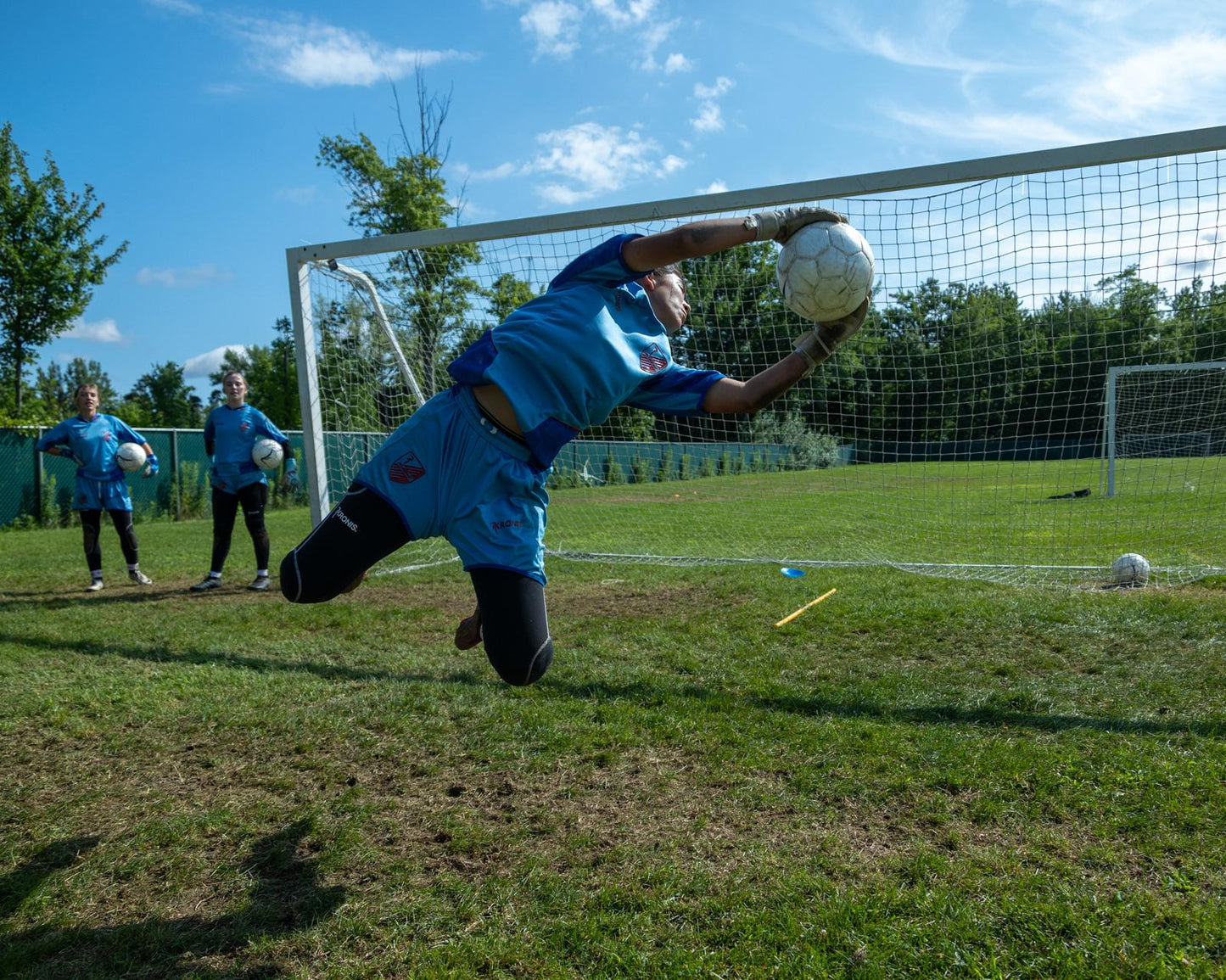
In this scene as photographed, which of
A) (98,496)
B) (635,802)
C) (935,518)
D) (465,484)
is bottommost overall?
(635,802)

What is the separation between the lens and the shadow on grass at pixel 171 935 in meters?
2.53

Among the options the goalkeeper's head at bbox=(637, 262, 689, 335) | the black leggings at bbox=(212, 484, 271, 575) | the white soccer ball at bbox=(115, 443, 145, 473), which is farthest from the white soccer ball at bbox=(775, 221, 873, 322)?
the white soccer ball at bbox=(115, 443, 145, 473)

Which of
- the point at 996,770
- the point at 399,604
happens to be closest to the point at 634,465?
the point at 399,604

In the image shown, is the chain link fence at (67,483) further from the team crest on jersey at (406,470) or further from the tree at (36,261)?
the team crest on jersey at (406,470)

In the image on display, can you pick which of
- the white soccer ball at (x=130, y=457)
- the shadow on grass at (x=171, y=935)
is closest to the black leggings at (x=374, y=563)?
the shadow on grass at (x=171, y=935)

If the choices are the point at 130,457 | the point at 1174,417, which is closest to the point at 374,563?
the point at 130,457

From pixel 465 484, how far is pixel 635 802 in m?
1.49

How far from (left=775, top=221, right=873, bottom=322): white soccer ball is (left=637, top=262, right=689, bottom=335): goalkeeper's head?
20.8 inches

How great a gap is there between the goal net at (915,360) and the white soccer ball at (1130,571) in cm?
20

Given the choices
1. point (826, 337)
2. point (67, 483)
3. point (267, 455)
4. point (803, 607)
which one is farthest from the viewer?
point (67, 483)

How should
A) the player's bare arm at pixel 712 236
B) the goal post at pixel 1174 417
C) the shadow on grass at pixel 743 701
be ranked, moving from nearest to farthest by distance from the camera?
the player's bare arm at pixel 712 236 → the shadow on grass at pixel 743 701 → the goal post at pixel 1174 417

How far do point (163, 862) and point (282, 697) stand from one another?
1893 mm

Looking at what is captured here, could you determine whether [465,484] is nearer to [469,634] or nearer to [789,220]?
[469,634]

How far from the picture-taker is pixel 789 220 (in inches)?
130
